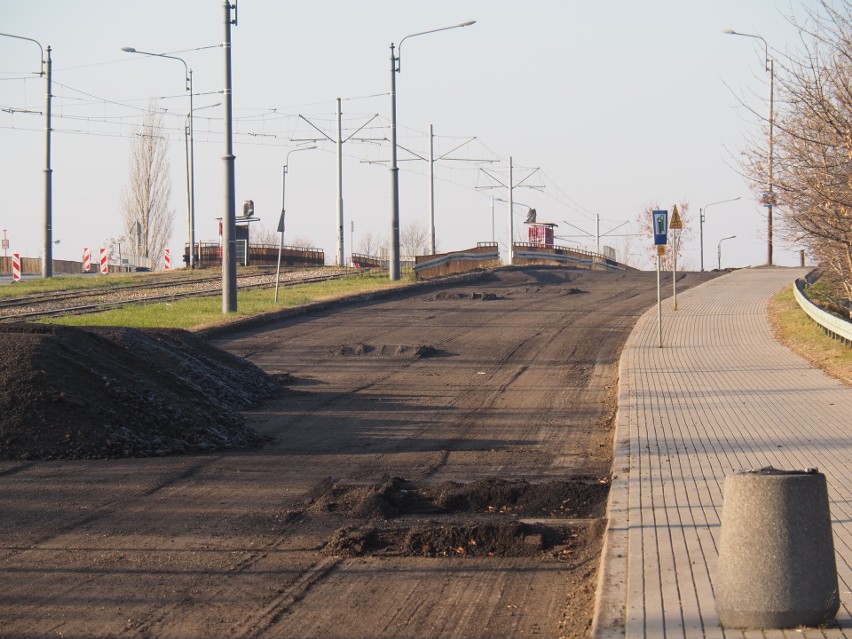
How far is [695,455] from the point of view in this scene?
10.4m

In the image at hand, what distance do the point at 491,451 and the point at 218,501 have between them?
3768 mm

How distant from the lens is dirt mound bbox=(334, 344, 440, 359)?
69.0 feet

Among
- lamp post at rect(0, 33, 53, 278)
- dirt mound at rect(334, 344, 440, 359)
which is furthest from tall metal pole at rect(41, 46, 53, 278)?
dirt mound at rect(334, 344, 440, 359)

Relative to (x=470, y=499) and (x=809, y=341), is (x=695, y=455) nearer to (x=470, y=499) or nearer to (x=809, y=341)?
(x=470, y=499)

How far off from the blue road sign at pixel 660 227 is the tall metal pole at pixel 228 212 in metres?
10.8

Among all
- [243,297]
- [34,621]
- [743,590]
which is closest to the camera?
[743,590]

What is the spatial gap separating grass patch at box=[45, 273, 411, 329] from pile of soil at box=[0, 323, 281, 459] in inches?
376

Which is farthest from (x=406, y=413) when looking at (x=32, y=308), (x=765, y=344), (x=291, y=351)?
(x=32, y=308)

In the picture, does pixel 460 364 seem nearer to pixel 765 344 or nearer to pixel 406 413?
pixel 406 413

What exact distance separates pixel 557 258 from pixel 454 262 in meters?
16.7

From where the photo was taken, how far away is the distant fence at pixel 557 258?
60.4 meters

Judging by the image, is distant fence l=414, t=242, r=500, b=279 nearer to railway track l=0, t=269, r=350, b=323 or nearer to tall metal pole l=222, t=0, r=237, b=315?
railway track l=0, t=269, r=350, b=323

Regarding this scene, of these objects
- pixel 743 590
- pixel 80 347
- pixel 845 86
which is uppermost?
pixel 845 86

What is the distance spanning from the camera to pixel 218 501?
9086mm
